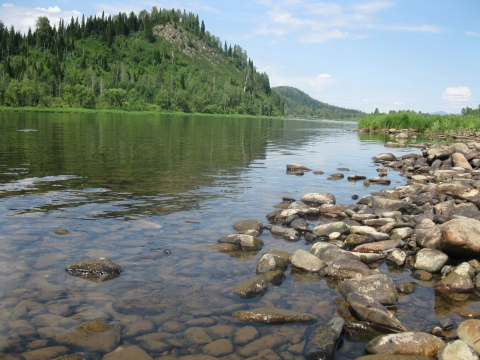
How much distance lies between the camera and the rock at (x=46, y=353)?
5.88 meters

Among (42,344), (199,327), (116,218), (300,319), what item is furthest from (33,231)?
(300,319)

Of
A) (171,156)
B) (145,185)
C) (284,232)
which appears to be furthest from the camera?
(171,156)

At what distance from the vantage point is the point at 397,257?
33.9 ft

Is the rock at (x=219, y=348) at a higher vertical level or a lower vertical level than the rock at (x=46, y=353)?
lower

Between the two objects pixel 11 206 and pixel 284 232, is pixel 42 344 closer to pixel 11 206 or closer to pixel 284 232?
pixel 284 232

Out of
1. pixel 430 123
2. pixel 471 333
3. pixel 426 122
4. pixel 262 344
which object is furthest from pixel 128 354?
pixel 426 122

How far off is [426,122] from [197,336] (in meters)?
78.1

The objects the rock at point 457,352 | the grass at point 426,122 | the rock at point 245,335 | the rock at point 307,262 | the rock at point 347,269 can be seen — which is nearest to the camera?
the rock at point 457,352

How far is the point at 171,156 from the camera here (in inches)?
1175

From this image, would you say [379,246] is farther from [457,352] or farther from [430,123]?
[430,123]

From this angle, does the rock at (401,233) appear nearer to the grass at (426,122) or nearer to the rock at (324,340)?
the rock at (324,340)

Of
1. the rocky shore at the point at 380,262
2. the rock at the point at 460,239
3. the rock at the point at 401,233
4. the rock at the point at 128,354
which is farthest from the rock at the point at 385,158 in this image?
the rock at the point at 128,354

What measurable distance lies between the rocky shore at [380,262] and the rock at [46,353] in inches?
121

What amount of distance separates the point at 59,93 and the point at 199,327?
18536cm
